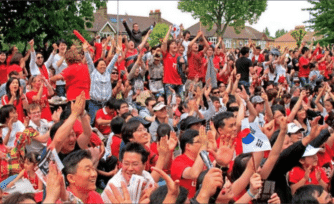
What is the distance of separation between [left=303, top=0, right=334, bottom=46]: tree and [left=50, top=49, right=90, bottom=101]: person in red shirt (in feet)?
77.2

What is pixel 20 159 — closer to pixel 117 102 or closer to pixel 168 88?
pixel 117 102

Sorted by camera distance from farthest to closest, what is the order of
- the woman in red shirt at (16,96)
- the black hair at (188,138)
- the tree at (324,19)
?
the tree at (324,19) → the woman in red shirt at (16,96) → the black hair at (188,138)

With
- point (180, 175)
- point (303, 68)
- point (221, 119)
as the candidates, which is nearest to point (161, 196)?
point (180, 175)

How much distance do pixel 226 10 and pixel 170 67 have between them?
44948mm

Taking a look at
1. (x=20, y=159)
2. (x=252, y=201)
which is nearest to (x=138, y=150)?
(x=252, y=201)

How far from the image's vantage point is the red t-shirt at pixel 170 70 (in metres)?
11.8

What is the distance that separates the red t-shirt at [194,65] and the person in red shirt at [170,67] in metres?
0.51

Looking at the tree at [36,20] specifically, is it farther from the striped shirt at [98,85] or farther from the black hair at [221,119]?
the black hair at [221,119]

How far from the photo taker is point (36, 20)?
794 inches

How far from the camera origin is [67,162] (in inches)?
159

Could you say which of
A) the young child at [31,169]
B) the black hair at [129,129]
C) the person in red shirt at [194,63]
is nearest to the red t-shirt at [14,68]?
the person in red shirt at [194,63]

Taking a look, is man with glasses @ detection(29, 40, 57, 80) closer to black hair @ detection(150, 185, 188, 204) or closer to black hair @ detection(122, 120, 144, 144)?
black hair @ detection(122, 120, 144, 144)

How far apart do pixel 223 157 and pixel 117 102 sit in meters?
4.53

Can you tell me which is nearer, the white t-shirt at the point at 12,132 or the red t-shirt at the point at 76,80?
the white t-shirt at the point at 12,132
